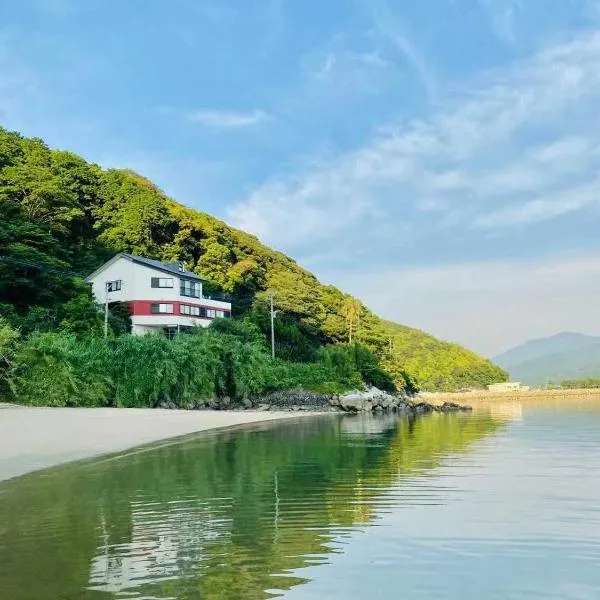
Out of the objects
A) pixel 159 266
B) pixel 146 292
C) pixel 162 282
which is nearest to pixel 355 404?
pixel 162 282

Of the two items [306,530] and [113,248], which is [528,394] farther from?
[306,530]

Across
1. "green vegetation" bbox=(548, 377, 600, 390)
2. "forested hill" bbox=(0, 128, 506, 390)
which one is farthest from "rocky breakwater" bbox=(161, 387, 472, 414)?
"green vegetation" bbox=(548, 377, 600, 390)

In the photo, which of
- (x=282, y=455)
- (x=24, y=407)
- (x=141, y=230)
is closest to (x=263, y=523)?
(x=282, y=455)

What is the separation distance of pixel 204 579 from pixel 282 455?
1162 centimetres

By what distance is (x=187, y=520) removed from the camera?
344 inches

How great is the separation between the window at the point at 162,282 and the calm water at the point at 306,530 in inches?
1688

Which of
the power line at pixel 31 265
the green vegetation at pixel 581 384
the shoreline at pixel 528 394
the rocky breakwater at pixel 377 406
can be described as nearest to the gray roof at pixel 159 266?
the power line at pixel 31 265

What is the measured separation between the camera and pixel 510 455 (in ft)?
54.2

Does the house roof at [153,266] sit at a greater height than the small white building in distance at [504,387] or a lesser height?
greater

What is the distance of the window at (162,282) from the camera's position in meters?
57.5

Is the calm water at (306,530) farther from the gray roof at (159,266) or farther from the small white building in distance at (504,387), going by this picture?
the small white building in distance at (504,387)

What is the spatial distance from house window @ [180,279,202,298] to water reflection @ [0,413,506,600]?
42.8 meters

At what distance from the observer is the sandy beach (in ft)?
50.8

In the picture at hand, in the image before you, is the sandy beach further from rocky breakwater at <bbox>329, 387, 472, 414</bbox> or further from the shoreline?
the shoreline
